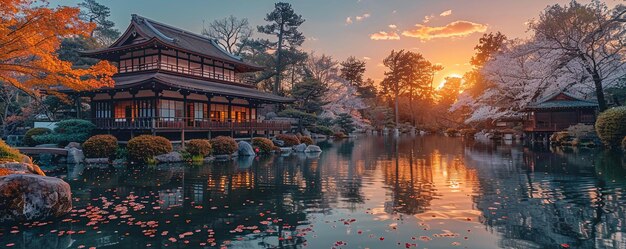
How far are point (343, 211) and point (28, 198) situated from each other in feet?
24.5

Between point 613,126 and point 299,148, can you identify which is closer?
point 613,126

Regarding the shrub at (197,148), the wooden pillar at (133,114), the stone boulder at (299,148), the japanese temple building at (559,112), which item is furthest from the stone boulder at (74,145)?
the japanese temple building at (559,112)

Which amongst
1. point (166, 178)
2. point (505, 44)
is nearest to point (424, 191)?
point (166, 178)

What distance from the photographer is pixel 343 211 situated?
9.78 m

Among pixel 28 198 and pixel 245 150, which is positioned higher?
pixel 245 150

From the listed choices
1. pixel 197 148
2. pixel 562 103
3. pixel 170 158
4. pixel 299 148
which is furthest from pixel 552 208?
pixel 562 103

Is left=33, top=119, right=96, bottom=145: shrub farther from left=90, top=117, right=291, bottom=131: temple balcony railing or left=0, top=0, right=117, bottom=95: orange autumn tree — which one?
left=0, top=0, right=117, bottom=95: orange autumn tree

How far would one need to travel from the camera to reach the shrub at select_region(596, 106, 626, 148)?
26.3 metres

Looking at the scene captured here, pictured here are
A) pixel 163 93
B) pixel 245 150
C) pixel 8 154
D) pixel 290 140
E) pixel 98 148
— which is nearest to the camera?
pixel 8 154

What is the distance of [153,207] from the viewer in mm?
10312

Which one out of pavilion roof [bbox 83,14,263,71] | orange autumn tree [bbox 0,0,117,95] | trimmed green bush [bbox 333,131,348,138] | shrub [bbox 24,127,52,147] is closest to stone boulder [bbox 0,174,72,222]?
orange autumn tree [bbox 0,0,117,95]

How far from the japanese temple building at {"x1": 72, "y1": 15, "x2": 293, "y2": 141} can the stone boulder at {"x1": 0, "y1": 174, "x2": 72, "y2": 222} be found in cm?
1568

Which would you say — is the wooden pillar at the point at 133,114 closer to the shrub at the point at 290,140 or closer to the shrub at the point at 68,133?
the shrub at the point at 68,133

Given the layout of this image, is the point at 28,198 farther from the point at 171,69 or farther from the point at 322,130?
the point at 322,130
